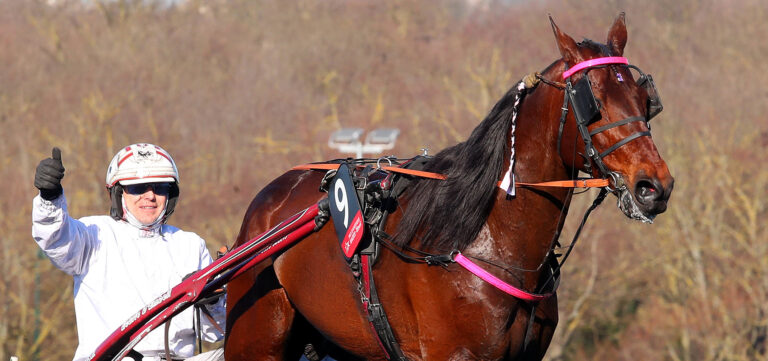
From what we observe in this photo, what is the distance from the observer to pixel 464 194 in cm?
423

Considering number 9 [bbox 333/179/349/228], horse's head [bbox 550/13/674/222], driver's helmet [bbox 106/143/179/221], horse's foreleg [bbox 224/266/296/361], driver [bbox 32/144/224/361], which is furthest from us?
driver's helmet [bbox 106/143/179/221]

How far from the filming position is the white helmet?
5.49 meters

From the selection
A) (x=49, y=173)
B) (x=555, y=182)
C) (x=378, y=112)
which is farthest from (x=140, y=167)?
(x=378, y=112)

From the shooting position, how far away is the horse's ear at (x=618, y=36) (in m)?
4.11

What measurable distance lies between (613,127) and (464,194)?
72cm

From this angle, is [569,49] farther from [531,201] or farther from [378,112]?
[378,112]

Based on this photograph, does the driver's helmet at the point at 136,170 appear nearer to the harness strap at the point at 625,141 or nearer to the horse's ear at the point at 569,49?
the horse's ear at the point at 569,49

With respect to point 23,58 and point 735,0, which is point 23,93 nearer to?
point 23,58

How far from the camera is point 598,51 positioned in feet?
13.2

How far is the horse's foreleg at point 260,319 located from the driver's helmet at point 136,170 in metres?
0.76

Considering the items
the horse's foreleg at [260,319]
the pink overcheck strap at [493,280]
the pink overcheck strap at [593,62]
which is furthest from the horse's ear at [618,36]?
the horse's foreleg at [260,319]

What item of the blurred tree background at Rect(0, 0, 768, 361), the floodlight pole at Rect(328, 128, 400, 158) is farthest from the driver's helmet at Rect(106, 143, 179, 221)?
the blurred tree background at Rect(0, 0, 768, 361)

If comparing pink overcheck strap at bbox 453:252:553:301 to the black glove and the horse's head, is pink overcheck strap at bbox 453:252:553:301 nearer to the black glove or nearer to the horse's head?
the horse's head

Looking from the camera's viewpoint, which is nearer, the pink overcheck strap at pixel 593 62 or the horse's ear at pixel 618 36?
the pink overcheck strap at pixel 593 62
